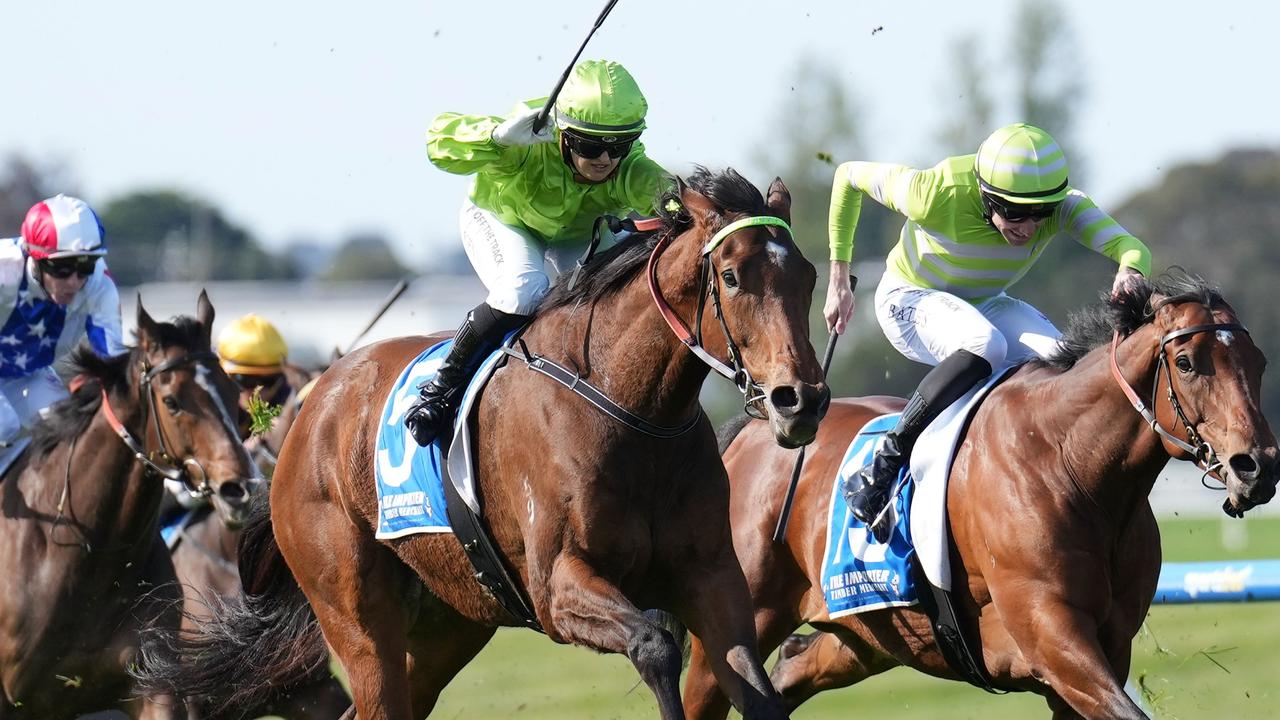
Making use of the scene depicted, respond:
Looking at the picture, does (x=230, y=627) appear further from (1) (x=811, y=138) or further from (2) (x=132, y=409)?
(1) (x=811, y=138)

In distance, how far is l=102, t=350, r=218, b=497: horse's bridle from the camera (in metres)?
6.79

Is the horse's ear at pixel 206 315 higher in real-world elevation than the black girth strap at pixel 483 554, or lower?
lower

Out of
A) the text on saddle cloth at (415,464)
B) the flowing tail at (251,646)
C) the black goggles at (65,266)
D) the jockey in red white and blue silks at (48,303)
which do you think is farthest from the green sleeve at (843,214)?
the black goggles at (65,266)

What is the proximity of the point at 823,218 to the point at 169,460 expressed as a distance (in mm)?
34853

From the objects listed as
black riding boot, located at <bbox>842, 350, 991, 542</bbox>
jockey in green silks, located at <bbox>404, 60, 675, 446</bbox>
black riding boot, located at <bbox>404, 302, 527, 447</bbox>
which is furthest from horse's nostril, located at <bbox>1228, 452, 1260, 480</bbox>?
black riding boot, located at <bbox>404, 302, 527, 447</bbox>

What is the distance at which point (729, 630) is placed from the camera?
181 inches

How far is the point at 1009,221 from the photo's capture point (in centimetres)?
573

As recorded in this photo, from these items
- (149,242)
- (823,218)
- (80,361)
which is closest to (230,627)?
(80,361)

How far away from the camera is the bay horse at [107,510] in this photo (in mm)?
6703

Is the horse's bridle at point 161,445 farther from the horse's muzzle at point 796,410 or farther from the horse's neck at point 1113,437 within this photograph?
the horse's neck at point 1113,437

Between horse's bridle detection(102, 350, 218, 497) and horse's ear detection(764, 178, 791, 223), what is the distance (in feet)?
10.1

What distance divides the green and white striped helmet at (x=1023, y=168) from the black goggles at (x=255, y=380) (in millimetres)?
4727

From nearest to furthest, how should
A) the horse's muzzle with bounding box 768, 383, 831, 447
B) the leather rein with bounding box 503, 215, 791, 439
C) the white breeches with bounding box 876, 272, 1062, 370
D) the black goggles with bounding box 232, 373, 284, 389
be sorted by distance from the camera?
1. the horse's muzzle with bounding box 768, 383, 831, 447
2. the leather rein with bounding box 503, 215, 791, 439
3. the white breeches with bounding box 876, 272, 1062, 370
4. the black goggles with bounding box 232, 373, 284, 389

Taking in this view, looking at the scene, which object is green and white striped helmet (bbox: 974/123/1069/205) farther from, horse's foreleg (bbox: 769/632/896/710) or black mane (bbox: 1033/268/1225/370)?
horse's foreleg (bbox: 769/632/896/710)
